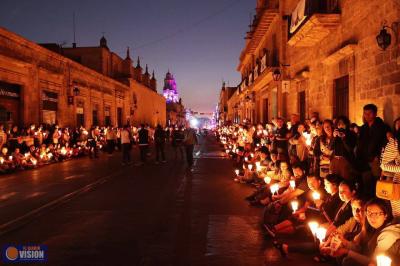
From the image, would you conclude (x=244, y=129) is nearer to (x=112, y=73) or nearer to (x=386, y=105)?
(x=386, y=105)

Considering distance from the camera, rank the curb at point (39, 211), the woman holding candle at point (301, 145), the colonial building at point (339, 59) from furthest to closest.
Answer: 1. the woman holding candle at point (301, 145)
2. the colonial building at point (339, 59)
3. the curb at point (39, 211)

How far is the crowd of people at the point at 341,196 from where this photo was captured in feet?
16.2

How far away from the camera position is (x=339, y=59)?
12258mm

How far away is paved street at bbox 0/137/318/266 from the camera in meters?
5.79

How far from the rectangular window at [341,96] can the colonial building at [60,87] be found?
50.7 feet

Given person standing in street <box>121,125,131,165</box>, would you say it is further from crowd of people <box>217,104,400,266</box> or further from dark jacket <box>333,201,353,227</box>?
dark jacket <box>333,201,353,227</box>

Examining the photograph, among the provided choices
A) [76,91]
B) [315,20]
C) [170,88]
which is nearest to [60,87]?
[76,91]

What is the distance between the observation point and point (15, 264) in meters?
5.55

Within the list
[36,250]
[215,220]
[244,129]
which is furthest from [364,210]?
[244,129]

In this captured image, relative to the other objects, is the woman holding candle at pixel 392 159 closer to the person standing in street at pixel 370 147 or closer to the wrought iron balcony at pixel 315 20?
the person standing in street at pixel 370 147

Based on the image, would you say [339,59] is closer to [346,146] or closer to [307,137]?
[307,137]

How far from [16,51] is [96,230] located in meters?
17.2

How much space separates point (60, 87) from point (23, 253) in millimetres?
23052

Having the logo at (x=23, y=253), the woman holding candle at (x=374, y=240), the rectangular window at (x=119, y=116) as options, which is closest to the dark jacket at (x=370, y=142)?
the woman holding candle at (x=374, y=240)
